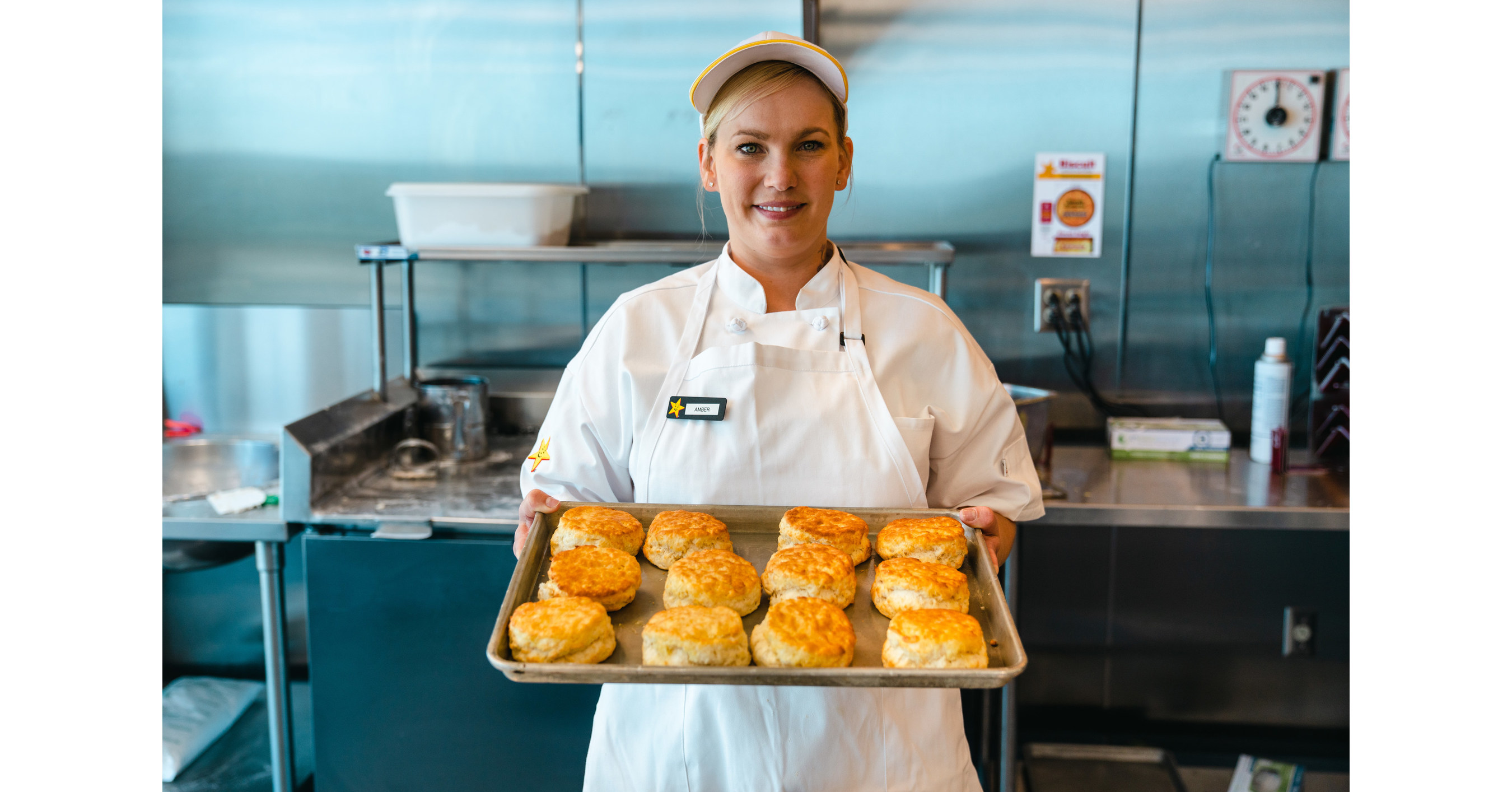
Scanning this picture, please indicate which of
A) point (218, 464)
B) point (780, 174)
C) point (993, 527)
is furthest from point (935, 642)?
point (218, 464)

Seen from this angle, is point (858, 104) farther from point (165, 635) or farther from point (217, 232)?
point (165, 635)

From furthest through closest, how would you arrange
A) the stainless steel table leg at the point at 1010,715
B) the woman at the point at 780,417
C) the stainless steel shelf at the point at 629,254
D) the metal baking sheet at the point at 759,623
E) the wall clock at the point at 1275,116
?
the wall clock at the point at 1275,116
the stainless steel shelf at the point at 629,254
the stainless steel table leg at the point at 1010,715
the woman at the point at 780,417
the metal baking sheet at the point at 759,623

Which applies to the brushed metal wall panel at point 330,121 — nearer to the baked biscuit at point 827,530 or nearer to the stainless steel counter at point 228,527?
the stainless steel counter at point 228,527

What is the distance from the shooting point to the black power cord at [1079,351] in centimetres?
286

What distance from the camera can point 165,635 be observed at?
317cm

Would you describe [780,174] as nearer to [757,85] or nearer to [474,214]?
[757,85]

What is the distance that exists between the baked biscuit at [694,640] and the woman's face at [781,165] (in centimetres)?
57

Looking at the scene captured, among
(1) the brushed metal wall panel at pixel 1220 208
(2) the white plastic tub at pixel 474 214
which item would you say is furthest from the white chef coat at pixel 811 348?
(1) the brushed metal wall panel at pixel 1220 208

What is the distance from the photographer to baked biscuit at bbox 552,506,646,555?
4.76 ft

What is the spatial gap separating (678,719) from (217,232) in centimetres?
242

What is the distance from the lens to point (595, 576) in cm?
136

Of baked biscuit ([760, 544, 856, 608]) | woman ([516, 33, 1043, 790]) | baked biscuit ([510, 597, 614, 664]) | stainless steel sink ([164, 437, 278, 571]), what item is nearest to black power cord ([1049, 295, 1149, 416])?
woman ([516, 33, 1043, 790])

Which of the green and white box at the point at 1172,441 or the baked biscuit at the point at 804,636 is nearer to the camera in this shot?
the baked biscuit at the point at 804,636
